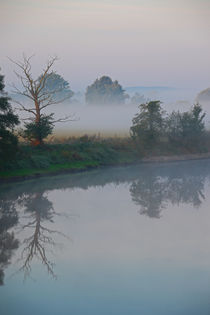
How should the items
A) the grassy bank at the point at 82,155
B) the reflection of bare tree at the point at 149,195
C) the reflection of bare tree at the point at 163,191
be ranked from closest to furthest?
1. the reflection of bare tree at the point at 149,195
2. the reflection of bare tree at the point at 163,191
3. the grassy bank at the point at 82,155

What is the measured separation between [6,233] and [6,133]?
9.60m

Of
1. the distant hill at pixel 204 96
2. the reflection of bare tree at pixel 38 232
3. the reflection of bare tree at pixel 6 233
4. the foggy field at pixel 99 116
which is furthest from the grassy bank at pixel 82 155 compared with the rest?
the distant hill at pixel 204 96

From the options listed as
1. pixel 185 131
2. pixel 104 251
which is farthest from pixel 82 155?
pixel 104 251

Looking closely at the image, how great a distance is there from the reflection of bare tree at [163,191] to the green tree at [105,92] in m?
66.2

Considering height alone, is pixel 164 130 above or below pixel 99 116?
below

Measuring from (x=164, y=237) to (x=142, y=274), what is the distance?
303cm

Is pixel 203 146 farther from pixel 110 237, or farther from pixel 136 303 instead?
pixel 136 303

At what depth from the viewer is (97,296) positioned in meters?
7.08

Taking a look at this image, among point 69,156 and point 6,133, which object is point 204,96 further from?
point 6,133

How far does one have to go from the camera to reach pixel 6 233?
37.6 ft

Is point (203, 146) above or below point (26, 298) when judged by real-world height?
above

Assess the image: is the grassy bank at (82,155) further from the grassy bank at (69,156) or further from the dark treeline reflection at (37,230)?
the dark treeline reflection at (37,230)

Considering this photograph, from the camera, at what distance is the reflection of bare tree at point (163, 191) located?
51.2 feet

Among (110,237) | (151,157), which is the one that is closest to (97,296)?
(110,237)
